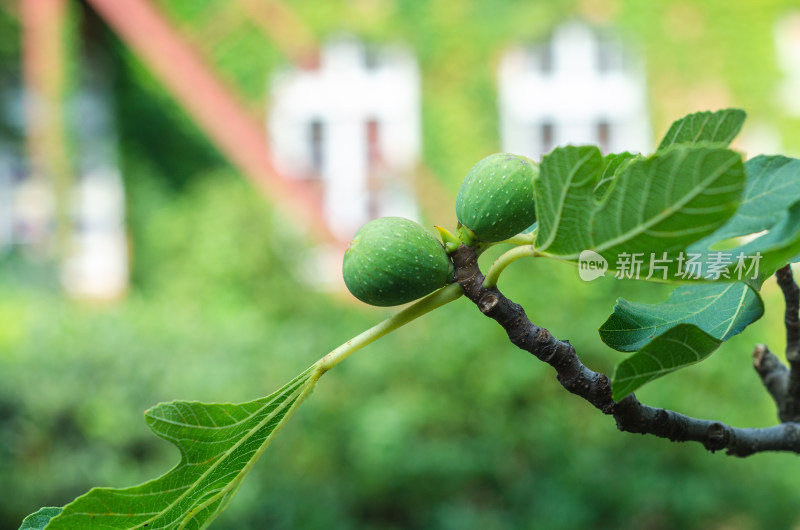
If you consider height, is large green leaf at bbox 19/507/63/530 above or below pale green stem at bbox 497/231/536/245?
below

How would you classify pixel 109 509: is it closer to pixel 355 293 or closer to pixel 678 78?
pixel 355 293

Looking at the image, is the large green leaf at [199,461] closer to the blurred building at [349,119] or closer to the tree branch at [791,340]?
the tree branch at [791,340]

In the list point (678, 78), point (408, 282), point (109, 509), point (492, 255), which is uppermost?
point (678, 78)

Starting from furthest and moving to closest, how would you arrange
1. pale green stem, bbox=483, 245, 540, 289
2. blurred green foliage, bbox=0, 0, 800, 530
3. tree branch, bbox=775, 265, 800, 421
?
1. blurred green foliage, bbox=0, 0, 800, 530
2. tree branch, bbox=775, 265, 800, 421
3. pale green stem, bbox=483, 245, 540, 289

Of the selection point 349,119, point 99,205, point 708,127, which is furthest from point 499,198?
point 99,205

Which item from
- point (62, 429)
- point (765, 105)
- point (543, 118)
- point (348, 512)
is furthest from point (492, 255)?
point (765, 105)

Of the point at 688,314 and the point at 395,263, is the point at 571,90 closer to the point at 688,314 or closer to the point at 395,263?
the point at 688,314

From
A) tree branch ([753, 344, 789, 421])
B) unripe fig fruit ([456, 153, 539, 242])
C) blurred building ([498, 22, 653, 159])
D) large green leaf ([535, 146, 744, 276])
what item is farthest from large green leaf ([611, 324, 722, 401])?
blurred building ([498, 22, 653, 159])

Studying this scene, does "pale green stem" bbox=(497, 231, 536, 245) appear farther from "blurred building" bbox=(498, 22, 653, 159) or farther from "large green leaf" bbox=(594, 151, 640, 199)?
"blurred building" bbox=(498, 22, 653, 159)
